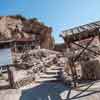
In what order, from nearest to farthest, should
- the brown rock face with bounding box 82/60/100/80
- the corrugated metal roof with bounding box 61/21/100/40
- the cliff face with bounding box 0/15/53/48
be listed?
the corrugated metal roof with bounding box 61/21/100/40, the brown rock face with bounding box 82/60/100/80, the cliff face with bounding box 0/15/53/48

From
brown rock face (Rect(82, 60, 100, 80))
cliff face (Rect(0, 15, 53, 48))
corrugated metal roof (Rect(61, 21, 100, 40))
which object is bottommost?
brown rock face (Rect(82, 60, 100, 80))

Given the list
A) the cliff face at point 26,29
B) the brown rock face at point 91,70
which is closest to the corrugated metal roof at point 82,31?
the brown rock face at point 91,70

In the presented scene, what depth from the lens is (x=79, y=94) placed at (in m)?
10.5

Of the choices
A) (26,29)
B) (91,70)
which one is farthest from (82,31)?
(26,29)

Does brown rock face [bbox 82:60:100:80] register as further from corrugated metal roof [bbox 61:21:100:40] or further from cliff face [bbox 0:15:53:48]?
cliff face [bbox 0:15:53:48]

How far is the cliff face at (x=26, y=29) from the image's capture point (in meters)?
49.1

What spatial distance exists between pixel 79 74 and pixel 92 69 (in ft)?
3.98

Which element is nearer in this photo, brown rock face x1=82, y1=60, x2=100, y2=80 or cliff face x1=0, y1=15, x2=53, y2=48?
brown rock face x1=82, y1=60, x2=100, y2=80

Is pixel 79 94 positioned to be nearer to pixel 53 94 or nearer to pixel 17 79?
pixel 53 94

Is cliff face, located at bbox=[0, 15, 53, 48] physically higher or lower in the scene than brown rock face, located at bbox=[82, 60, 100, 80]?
higher

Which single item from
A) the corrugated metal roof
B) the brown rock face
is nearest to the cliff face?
the brown rock face

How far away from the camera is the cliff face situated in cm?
4909

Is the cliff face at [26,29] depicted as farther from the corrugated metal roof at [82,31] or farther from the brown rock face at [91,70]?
the corrugated metal roof at [82,31]

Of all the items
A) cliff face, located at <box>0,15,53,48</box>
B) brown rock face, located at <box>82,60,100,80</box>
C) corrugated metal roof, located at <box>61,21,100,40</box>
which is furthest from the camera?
cliff face, located at <box>0,15,53,48</box>
